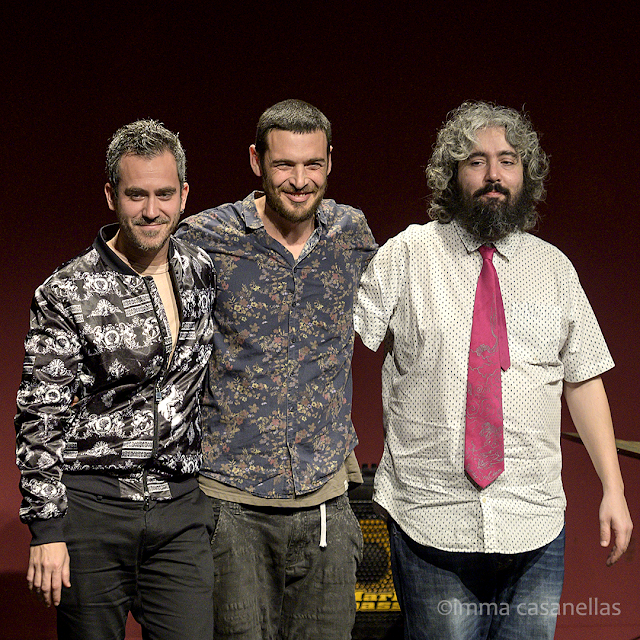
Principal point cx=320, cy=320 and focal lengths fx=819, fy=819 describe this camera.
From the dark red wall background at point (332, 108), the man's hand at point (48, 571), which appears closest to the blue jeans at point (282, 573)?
the man's hand at point (48, 571)

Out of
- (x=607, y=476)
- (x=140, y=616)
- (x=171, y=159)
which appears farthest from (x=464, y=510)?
(x=171, y=159)

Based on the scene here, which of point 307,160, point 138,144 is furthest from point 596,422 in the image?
point 138,144

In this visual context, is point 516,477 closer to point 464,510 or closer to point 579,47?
point 464,510

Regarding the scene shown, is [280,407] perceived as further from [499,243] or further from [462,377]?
[499,243]

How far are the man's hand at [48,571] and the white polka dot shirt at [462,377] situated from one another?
30.7 inches

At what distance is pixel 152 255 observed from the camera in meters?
1.94

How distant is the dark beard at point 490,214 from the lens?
2.05 meters

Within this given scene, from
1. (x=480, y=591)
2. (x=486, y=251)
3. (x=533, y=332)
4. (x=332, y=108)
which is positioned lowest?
(x=480, y=591)

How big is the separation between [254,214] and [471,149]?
0.57 m

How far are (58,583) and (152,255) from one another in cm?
76

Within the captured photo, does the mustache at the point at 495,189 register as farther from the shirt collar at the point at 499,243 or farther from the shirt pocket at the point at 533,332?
the shirt pocket at the point at 533,332

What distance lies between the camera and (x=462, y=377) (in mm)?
1982

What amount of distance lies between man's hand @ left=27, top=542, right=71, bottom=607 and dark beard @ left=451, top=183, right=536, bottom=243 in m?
1.23

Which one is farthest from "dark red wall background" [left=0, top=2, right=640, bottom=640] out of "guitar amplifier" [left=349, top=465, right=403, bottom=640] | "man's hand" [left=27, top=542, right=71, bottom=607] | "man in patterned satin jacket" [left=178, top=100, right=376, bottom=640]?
"man's hand" [left=27, top=542, right=71, bottom=607]
